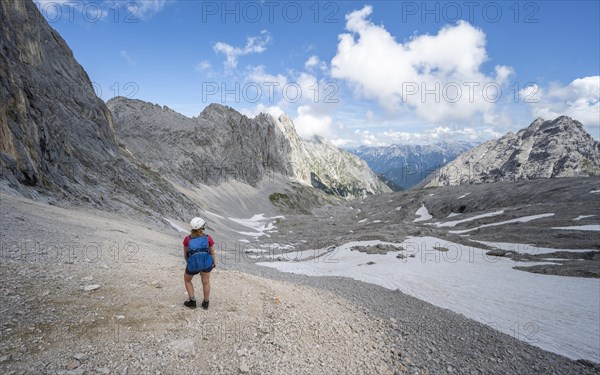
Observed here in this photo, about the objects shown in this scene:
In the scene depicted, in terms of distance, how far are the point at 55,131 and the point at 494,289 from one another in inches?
2329

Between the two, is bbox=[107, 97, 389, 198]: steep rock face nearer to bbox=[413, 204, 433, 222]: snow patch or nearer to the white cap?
bbox=[413, 204, 433, 222]: snow patch

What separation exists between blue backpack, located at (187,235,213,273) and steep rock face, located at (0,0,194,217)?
1171 inches

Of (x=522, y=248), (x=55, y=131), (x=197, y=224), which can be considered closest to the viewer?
(x=197, y=224)

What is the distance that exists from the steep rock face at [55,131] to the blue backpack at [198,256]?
29741mm

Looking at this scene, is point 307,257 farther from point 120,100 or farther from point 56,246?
point 120,100

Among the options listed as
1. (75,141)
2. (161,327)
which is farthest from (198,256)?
(75,141)

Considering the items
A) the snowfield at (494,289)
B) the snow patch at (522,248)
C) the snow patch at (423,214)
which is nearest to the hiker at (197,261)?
the snowfield at (494,289)

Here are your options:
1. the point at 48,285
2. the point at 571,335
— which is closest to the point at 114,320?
the point at 48,285

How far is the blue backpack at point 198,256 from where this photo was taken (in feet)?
A: 29.8

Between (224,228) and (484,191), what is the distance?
243 feet

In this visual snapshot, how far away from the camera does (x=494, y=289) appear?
872 inches

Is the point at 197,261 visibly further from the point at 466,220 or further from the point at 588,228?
the point at 466,220

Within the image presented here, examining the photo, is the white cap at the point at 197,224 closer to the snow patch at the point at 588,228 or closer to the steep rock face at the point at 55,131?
the steep rock face at the point at 55,131

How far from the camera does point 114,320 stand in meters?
7.75
